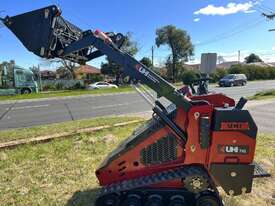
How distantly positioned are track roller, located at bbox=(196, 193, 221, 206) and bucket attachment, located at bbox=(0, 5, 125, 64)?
2.39 metres

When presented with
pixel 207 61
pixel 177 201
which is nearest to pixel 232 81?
pixel 207 61

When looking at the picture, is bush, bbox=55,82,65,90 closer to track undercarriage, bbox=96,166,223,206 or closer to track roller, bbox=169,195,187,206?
track undercarriage, bbox=96,166,223,206

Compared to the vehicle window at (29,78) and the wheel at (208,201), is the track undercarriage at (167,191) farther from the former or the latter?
the vehicle window at (29,78)

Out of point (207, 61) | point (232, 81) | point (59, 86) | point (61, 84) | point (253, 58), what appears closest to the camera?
point (207, 61)

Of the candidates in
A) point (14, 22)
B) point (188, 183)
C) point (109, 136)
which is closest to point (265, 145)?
point (109, 136)

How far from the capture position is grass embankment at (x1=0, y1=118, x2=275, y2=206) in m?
5.29

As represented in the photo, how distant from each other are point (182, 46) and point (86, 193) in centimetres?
6016

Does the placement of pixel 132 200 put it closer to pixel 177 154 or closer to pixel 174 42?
pixel 177 154

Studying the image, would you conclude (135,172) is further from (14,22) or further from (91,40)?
(14,22)

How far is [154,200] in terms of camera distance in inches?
170

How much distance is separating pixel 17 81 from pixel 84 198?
3642 cm

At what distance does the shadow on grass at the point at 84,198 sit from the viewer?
5.14 meters

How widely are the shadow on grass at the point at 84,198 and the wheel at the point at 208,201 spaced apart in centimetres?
159

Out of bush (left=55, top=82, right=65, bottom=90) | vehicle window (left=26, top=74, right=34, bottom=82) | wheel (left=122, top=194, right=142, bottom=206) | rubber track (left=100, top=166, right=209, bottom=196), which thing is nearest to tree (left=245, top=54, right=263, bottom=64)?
bush (left=55, top=82, right=65, bottom=90)
